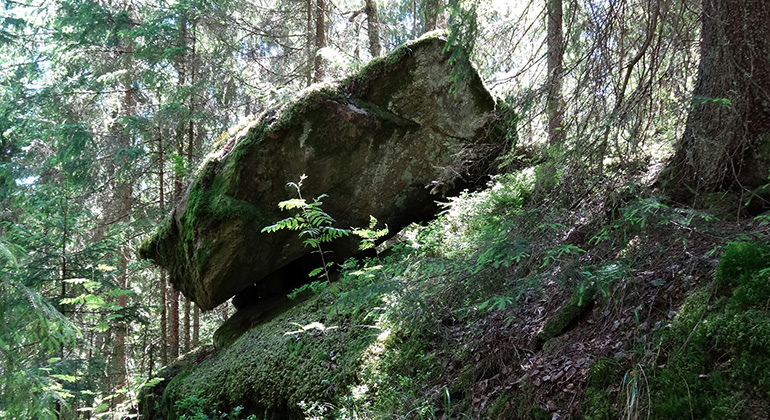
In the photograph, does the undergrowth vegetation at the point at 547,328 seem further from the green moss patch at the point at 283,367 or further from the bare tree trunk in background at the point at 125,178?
the bare tree trunk in background at the point at 125,178

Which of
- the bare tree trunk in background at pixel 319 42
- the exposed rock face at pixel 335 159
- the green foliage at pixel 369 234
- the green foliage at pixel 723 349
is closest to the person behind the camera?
the green foliage at pixel 723 349

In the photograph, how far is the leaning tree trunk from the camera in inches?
A: 134

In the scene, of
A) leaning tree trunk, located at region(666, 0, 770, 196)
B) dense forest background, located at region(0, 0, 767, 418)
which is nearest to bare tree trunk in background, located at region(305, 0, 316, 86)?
dense forest background, located at region(0, 0, 767, 418)

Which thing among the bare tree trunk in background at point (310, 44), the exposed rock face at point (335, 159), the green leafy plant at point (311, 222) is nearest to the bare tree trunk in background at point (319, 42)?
the bare tree trunk in background at point (310, 44)

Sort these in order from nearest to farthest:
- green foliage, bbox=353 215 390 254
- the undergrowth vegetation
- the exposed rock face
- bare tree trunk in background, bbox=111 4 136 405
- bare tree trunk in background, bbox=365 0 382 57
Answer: the undergrowth vegetation
green foliage, bbox=353 215 390 254
the exposed rock face
bare tree trunk in background, bbox=365 0 382 57
bare tree trunk in background, bbox=111 4 136 405

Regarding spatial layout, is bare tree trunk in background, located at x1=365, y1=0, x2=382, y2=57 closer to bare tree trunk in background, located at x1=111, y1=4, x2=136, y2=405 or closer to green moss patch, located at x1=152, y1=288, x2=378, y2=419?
bare tree trunk in background, located at x1=111, y1=4, x2=136, y2=405

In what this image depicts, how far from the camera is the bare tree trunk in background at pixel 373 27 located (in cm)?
1153

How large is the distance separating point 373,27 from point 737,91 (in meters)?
9.52

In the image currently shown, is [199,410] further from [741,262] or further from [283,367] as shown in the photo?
[741,262]

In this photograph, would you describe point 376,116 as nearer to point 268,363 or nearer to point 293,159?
point 293,159

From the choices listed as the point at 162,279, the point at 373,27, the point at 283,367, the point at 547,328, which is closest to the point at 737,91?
the point at 547,328

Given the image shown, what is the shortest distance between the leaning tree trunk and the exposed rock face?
3.05 meters

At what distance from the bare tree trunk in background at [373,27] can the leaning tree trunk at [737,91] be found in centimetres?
898

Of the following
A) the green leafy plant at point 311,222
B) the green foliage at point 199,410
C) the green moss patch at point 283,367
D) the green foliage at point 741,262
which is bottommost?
the green foliage at point 199,410
